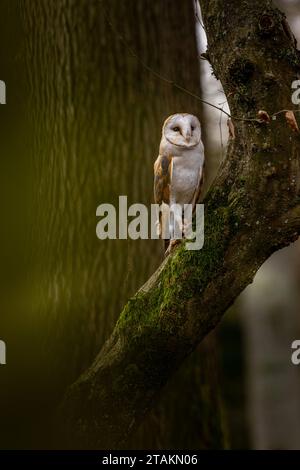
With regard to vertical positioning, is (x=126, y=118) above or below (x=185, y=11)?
below

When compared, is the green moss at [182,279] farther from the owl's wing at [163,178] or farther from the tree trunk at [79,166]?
the tree trunk at [79,166]

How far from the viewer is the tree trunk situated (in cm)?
321

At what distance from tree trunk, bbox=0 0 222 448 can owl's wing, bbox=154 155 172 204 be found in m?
0.50

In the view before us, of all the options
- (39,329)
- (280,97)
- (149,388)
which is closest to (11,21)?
(39,329)

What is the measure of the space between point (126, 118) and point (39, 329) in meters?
1.37

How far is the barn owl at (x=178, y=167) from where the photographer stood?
2820 mm

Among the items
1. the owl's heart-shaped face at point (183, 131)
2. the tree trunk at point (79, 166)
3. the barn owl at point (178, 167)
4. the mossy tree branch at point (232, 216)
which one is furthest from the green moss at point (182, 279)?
A: the tree trunk at point (79, 166)

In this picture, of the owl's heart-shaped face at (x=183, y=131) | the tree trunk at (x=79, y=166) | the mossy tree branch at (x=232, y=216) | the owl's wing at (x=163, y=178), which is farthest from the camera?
the tree trunk at (x=79, y=166)

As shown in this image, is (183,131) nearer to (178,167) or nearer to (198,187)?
(178,167)

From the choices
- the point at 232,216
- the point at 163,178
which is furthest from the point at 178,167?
the point at 232,216

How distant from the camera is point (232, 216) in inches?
87.3

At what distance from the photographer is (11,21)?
360cm

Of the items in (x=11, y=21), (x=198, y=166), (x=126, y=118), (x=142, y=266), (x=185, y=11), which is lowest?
(x=142, y=266)
